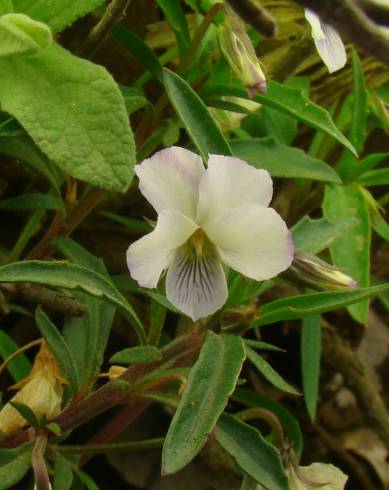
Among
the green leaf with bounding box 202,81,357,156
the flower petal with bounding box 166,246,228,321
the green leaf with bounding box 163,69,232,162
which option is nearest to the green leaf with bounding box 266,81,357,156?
the green leaf with bounding box 202,81,357,156

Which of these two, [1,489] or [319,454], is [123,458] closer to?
[319,454]

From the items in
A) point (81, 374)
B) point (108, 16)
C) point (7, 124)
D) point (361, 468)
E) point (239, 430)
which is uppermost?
point (108, 16)

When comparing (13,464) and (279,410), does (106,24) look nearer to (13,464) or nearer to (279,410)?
(13,464)

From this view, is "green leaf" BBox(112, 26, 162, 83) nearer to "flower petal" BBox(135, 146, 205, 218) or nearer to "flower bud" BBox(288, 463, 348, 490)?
"flower petal" BBox(135, 146, 205, 218)

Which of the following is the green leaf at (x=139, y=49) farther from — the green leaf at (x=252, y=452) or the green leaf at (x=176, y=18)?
the green leaf at (x=252, y=452)

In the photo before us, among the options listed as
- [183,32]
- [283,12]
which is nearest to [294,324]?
[283,12]

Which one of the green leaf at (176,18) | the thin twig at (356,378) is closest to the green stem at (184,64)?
the green leaf at (176,18)
